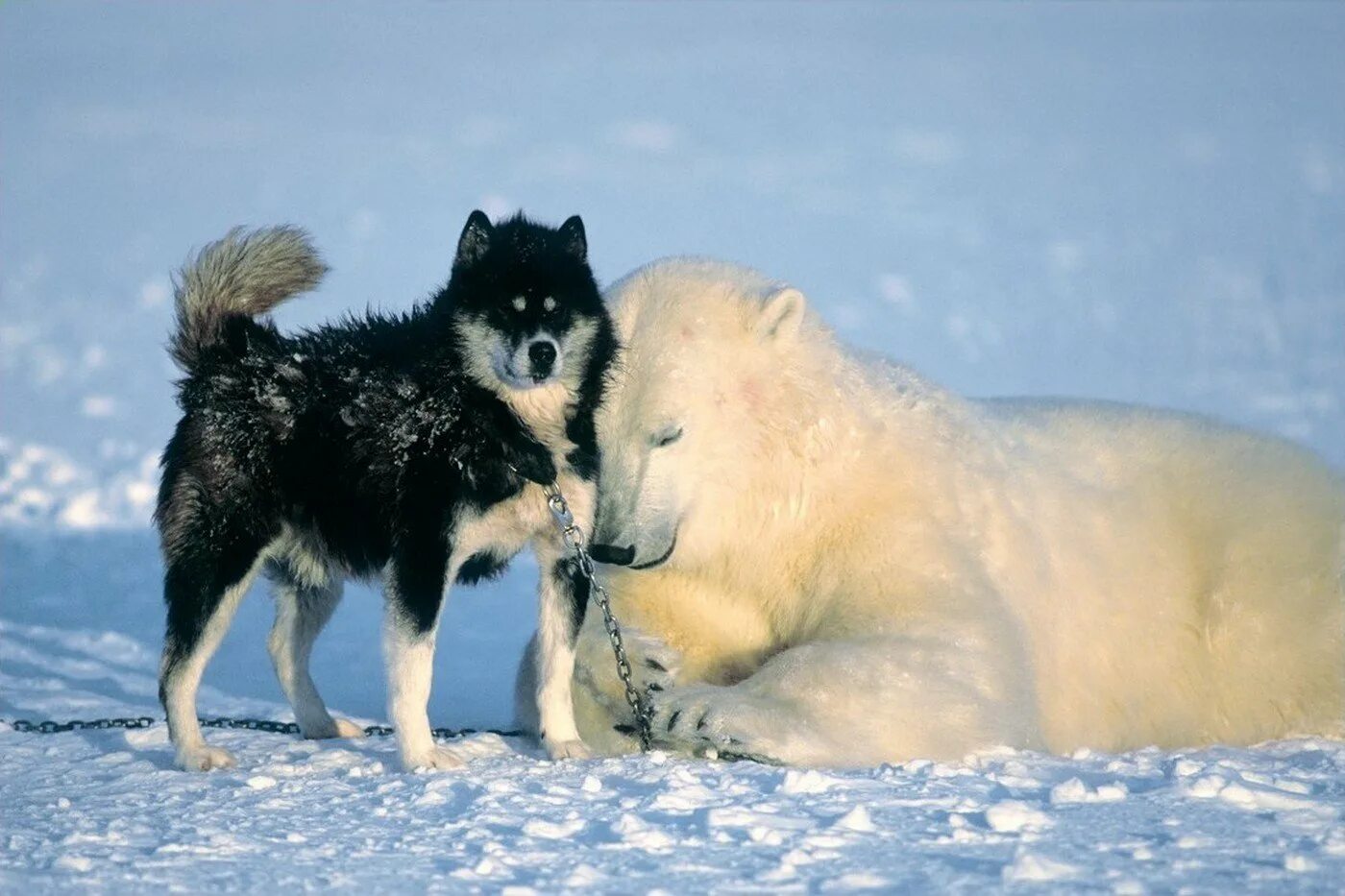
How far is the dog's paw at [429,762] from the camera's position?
4406 mm

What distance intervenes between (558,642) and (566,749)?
31cm

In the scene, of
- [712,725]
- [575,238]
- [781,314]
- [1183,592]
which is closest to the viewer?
[712,725]

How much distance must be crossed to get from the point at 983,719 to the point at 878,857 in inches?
49.9

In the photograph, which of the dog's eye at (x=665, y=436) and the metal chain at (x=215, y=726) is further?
the metal chain at (x=215, y=726)

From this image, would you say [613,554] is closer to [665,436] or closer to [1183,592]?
[665,436]

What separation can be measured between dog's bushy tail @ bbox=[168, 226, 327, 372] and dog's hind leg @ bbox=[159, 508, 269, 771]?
573 mm

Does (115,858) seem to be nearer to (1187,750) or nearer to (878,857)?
(878,857)

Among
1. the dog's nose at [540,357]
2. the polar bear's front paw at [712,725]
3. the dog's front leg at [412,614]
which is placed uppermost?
the dog's nose at [540,357]

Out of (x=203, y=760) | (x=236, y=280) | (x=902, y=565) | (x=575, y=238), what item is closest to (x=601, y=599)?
(x=902, y=565)

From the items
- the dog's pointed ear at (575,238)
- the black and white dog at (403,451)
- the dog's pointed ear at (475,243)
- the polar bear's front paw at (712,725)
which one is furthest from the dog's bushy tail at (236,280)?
the polar bear's front paw at (712,725)

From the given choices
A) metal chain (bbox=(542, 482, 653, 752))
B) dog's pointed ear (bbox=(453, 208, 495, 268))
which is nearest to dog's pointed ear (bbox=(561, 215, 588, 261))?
dog's pointed ear (bbox=(453, 208, 495, 268))

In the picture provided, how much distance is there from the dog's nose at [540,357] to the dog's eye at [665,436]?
0.54m

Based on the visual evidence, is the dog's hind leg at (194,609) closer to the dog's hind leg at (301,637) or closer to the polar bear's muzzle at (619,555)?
the dog's hind leg at (301,637)

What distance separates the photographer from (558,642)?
4672mm
